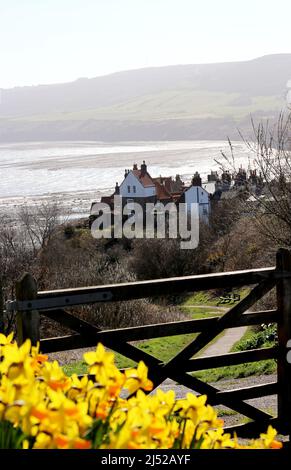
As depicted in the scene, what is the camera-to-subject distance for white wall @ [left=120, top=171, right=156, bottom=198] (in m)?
73.4

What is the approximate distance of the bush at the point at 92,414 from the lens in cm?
192

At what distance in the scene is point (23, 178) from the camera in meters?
156

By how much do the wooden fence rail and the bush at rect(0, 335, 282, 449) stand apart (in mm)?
2384

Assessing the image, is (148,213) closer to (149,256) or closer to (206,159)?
(149,256)

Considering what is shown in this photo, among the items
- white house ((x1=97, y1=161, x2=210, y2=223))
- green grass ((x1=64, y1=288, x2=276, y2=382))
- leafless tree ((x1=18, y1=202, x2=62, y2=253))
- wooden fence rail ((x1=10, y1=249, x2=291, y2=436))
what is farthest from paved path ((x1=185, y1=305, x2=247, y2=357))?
white house ((x1=97, y1=161, x2=210, y2=223))

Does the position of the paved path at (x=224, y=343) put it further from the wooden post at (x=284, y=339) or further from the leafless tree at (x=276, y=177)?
the wooden post at (x=284, y=339)

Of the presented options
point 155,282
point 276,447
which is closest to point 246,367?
point 155,282

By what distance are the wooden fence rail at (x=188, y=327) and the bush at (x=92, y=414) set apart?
238 cm

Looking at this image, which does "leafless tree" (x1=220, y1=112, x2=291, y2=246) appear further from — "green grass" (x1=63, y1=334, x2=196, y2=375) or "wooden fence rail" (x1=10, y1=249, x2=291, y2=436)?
"wooden fence rail" (x1=10, y1=249, x2=291, y2=436)

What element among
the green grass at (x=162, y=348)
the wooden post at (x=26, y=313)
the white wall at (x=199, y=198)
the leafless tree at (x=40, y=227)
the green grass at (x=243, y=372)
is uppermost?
the wooden post at (x=26, y=313)

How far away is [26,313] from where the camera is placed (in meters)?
4.81

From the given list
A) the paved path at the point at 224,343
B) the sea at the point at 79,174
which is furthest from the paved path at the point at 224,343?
the sea at the point at 79,174

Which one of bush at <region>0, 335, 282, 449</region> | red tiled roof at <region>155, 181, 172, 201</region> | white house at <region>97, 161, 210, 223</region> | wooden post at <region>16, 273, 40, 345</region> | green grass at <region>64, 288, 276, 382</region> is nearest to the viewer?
bush at <region>0, 335, 282, 449</region>

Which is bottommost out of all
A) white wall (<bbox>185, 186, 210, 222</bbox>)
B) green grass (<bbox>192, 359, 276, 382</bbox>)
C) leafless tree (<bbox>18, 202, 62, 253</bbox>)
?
leafless tree (<bbox>18, 202, 62, 253</bbox>)
